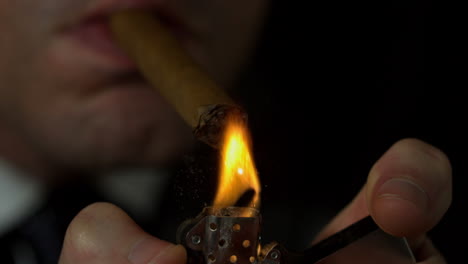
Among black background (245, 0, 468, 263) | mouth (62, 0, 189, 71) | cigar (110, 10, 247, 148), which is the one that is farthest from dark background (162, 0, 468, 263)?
cigar (110, 10, 247, 148)

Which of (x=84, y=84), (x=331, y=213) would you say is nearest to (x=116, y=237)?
(x=84, y=84)

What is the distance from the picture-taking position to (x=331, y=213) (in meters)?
1.33

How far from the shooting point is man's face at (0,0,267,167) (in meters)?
0.79

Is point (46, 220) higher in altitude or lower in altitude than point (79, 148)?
lower

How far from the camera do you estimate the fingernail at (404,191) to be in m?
0.48

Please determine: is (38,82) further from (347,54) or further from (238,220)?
(347,54)

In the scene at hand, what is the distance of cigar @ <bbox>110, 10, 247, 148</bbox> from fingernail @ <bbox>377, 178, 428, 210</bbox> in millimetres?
156

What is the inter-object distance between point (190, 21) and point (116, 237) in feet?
1.46

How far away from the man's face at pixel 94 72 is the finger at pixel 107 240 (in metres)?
0.36

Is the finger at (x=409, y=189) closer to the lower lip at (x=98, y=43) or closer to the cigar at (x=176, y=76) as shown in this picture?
the cigar at (x=176, y=76)

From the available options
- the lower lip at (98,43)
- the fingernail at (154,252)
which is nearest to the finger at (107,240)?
the fingernail at (154,252)

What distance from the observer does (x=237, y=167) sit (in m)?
0.42

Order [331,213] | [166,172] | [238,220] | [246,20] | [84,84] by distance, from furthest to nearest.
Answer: [331,213] < [166,172] < [246,20] < [84,84] < [238,220]

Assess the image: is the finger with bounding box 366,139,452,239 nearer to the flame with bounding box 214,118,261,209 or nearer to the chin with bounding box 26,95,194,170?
the flame with bounding box 214,118,261,209
